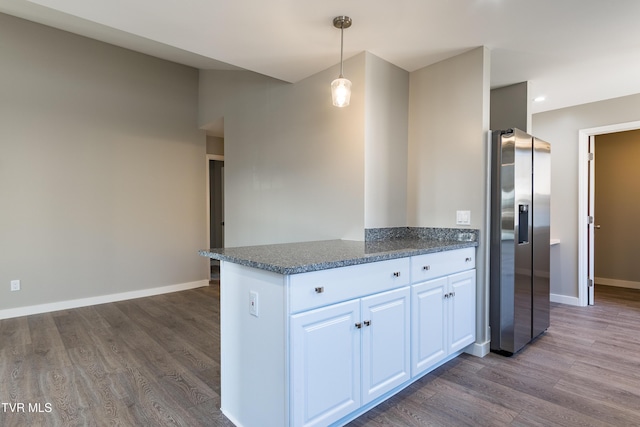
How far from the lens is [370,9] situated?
2.09m

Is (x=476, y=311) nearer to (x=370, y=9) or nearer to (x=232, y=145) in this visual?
(x=370, y=9)

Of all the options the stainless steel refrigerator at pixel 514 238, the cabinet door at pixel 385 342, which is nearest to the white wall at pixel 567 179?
the stainless steel refrigerator at pixel 514 238

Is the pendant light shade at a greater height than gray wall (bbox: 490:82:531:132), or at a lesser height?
lesser

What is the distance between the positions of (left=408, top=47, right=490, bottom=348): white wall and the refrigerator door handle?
0.34m

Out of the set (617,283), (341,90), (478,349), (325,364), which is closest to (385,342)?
(325,364)

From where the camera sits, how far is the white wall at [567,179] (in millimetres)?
4000

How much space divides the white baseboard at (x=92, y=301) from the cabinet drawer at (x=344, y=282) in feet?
13.3

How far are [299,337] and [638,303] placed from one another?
4894 mm

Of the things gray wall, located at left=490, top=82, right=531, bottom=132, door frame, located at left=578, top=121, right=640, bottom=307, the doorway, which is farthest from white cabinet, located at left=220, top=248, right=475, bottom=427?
the doorway

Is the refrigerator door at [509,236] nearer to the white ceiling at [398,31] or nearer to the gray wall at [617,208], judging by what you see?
the white ceiling at [398,31]

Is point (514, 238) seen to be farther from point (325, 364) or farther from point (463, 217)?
point (325, 364)

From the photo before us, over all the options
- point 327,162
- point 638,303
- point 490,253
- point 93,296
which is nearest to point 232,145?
point 327,162

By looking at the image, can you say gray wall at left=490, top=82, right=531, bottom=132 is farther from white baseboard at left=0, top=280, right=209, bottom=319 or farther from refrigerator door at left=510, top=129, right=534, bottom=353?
white baseboard at left=0, top=280, right=209, bottom=319

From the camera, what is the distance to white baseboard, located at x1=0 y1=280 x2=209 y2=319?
3.80 metres
